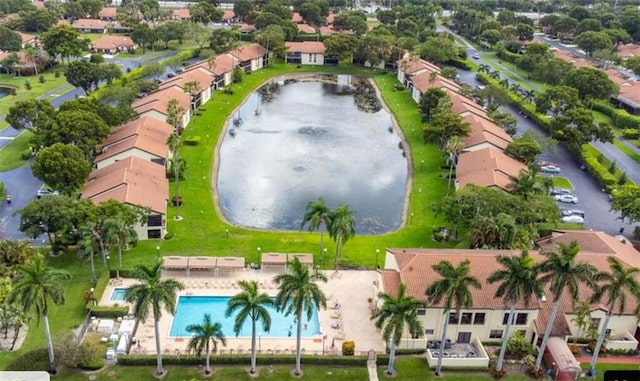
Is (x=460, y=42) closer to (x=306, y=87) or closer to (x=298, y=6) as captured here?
(x=298, y=6)

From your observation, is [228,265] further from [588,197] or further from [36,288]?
[588,197]

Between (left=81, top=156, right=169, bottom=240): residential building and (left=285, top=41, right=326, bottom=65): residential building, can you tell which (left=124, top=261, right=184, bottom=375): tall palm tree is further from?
(left=285, top=41, right=326, bottom=65): residential building

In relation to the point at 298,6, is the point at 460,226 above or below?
below

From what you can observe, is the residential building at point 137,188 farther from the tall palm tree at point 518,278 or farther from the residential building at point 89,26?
the residential building at point 89,26

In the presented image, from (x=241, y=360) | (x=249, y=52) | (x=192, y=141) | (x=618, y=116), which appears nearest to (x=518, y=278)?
(x=241, y=360)

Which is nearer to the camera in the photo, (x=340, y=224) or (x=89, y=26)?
(x=340, y=224)

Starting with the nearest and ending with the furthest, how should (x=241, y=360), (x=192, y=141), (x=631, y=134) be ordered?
(x=241, y=360) → (x=192, y=141) → (x=631, y=134)

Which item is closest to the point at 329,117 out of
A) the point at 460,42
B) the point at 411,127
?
the point at 411,127
